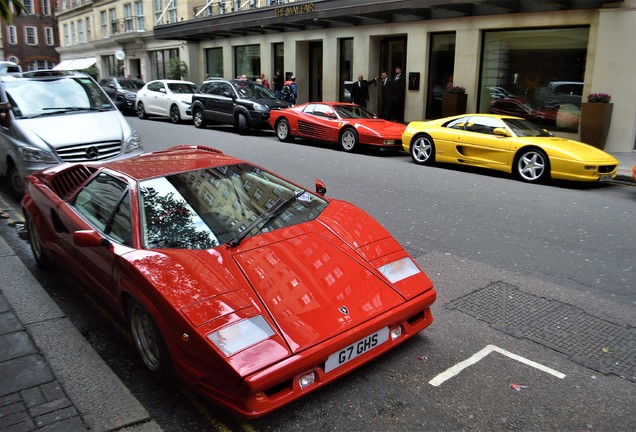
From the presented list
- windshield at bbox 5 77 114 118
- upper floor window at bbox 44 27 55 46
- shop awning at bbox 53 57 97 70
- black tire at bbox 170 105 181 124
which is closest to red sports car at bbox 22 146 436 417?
windshield at bbox 5 77 114 118

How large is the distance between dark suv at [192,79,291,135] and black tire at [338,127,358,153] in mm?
3741

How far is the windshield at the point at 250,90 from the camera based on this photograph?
1786 centimetres

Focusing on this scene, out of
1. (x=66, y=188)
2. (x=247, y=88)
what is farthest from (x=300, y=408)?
(x=247, y=88)

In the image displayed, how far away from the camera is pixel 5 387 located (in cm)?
330

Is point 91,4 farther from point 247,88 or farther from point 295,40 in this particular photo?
point 247,88

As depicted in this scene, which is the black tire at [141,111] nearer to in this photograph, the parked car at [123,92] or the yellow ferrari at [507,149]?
the parked car at [123,92]

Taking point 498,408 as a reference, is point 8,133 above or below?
above

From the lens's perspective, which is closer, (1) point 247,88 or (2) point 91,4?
(1) point 247,88

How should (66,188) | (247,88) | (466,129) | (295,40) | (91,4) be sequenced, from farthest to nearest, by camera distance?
(91,4), (295,40), (247,88), (466,129), (66,188)

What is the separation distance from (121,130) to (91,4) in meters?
44.7

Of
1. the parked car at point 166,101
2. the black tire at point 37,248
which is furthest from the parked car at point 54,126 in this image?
the parked car at point 166,101

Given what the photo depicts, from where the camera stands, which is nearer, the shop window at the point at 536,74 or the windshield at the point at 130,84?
the shop window at the point at 536,74

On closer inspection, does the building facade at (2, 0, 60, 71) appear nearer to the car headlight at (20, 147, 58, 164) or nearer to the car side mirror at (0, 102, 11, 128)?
the car side mirror at (0, 102, 11, 128)

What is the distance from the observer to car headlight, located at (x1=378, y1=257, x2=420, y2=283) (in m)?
3.67
